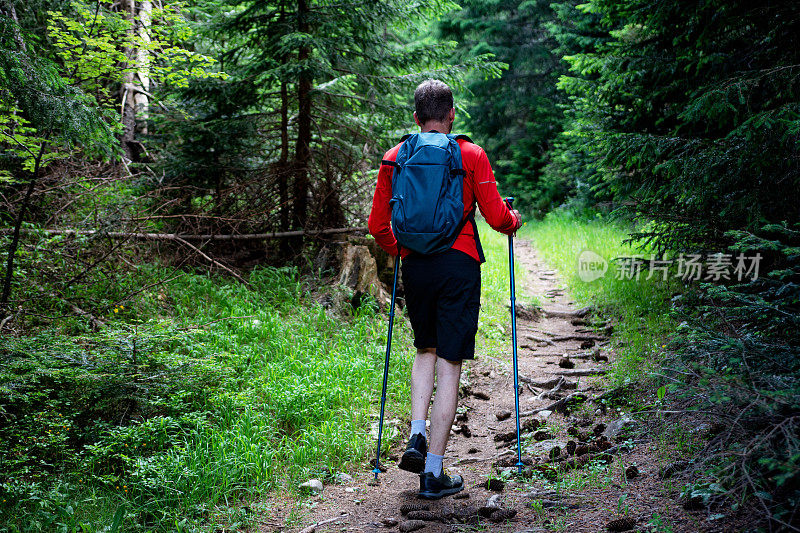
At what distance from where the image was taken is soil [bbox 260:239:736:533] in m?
2.83

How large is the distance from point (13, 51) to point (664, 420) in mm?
4660

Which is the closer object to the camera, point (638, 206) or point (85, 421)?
point (85, 421)

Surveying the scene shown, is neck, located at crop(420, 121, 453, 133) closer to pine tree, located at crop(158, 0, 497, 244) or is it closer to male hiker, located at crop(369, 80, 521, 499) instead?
male hiker, located at crop(369, 80, 521, 499)

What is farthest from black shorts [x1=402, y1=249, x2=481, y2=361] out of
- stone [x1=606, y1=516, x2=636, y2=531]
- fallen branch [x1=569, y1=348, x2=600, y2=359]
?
fallen branch [x1=569, y1=348, x2=600, y2=359]

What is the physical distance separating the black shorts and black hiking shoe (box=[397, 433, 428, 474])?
20.8 inches

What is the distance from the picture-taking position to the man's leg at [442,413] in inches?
132

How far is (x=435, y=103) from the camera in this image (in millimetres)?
3373

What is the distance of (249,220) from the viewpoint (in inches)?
296

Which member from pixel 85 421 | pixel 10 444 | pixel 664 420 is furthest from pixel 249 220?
pixel 664 420

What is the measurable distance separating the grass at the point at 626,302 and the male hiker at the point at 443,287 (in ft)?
5.20

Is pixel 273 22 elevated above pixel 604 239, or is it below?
above

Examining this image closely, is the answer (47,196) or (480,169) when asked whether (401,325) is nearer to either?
(480,169)

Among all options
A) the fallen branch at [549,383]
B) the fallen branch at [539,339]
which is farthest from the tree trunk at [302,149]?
the fallen branch at [549,383]

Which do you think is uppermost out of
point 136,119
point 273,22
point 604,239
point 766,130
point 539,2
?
point 539,2
